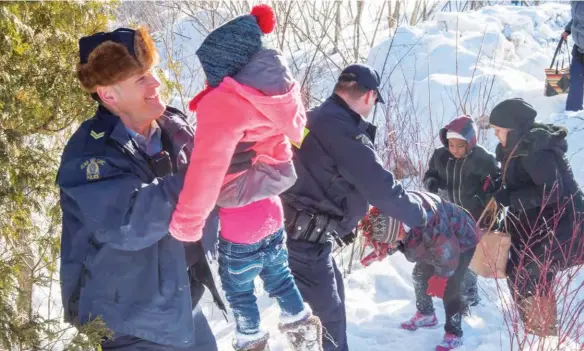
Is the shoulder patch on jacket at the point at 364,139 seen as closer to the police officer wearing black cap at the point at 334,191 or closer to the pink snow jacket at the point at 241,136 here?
the police officer wearing black cap at the point at 334,191

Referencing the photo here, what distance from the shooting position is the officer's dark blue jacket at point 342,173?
2.74 meters

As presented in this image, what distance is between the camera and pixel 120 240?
1.77m

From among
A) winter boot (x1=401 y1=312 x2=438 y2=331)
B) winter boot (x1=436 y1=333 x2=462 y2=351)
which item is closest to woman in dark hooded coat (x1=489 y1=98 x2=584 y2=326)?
winter boot (x1=436 y1=333 x2=462 y2=351)

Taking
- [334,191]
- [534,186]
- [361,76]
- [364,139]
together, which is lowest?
[534,186]

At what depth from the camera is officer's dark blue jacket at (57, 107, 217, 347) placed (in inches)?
69.2

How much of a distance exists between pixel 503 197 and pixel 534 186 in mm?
205

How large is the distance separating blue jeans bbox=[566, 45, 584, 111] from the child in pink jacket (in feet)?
20.2

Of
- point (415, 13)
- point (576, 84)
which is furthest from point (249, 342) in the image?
point (415, 13)

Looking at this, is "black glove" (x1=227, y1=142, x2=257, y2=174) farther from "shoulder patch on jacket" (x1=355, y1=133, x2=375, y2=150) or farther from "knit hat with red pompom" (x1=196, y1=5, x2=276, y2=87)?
"shoulder patch on jacket" (x1=355, y1=133, x2=375, y2=150)

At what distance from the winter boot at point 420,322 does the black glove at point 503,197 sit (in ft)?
3.16

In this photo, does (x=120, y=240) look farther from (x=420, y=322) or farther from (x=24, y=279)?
(x=420, y=322)

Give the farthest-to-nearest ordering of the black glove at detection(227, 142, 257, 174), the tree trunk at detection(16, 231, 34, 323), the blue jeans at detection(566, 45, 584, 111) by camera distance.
Answer: the blue jeans at detection(566, 45, 584, 111) < the tree trunk at detection(16, 231, 34, 323) < the black glove at detection(227, 142, 257, 174)

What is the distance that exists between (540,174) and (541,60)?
7961 mm

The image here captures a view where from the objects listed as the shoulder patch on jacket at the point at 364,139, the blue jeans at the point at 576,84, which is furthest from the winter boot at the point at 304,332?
the blue jeans at the point at 576,84
